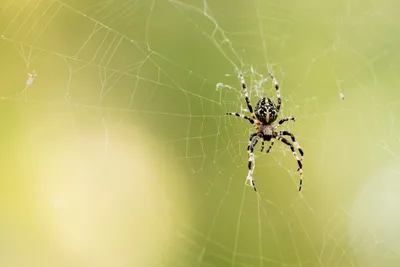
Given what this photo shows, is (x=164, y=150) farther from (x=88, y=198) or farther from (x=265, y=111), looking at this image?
(x=265, y=111)

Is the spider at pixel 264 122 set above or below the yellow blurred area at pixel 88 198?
above

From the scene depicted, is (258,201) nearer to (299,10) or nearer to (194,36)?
(194,36)

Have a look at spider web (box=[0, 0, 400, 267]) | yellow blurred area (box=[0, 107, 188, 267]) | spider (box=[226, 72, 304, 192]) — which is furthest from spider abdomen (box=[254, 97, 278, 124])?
yellow blurred area (box=[0, 107, 188, 267])

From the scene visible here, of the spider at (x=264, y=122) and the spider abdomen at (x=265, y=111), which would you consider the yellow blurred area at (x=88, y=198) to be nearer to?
the spider at (x=264, y=122)

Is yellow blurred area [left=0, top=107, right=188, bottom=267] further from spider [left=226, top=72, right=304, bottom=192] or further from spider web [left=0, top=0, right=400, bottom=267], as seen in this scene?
spider [left=226, top=72, right=304, bottom=192]

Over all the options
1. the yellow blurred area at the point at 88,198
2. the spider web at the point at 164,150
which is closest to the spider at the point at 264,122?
the spider web at the point at 164,150

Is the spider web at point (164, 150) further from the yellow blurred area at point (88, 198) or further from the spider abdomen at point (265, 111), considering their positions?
the spider abdomen at point (265, 111)

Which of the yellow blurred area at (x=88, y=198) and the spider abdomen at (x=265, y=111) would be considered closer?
the spider abdomen at (x=265, y=111)
